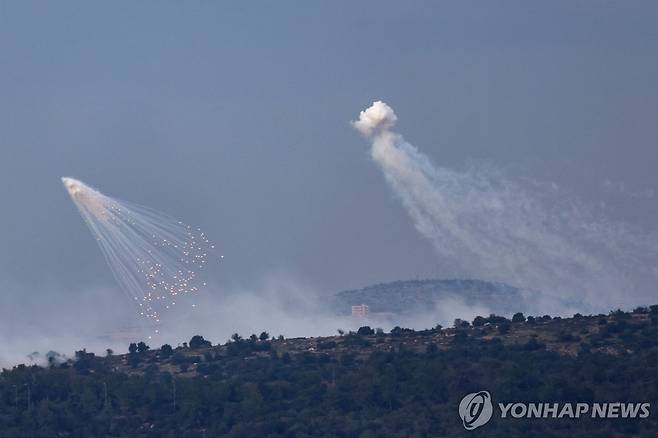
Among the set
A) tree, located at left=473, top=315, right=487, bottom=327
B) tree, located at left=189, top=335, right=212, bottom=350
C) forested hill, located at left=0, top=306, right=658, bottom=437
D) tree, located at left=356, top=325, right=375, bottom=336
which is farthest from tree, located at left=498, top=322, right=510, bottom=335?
tree, located at left=189, top=335, right=212, bottom=350

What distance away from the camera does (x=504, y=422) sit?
458ft

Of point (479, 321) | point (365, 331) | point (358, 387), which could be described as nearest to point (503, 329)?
point (479, 321)

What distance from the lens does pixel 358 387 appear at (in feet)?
504

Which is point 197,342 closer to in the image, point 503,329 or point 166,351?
point 166,351

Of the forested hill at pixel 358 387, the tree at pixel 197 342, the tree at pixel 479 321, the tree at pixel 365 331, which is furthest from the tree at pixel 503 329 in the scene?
the tree at pixel 197 342

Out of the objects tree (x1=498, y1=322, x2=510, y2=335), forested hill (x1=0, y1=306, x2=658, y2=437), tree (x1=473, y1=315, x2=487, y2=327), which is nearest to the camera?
forested hill (x1=0, y1=306, x2=658, y2=437)

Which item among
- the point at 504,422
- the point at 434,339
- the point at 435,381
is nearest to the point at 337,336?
the point at 434,339

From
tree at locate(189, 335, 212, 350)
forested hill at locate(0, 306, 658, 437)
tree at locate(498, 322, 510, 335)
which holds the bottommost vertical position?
forested hill at locate(0, 306, 658, 437)

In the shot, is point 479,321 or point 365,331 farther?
point 365,331

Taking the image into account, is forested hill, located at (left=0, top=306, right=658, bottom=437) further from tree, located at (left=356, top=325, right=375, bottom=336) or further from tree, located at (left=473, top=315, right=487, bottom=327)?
tree, located at (left=356, top=325, right=375, bottom=336)

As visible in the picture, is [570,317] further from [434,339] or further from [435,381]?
[435,381]

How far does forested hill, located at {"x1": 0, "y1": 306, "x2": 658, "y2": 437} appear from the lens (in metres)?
143

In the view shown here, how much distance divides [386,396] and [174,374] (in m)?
30.3

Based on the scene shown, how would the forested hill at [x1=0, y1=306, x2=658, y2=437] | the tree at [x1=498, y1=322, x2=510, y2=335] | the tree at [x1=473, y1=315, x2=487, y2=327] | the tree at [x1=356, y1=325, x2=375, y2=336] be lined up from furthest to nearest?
the tree at [x1=356, y1=325, x2=375, y2=336], the tree at [x1=473, y1=315, x2=487, y2=327], the tree at [x1=498, y1=322, x2=510, y2=335], the forested hill at [x1=0, y1=306, x2=658, y2=437]
